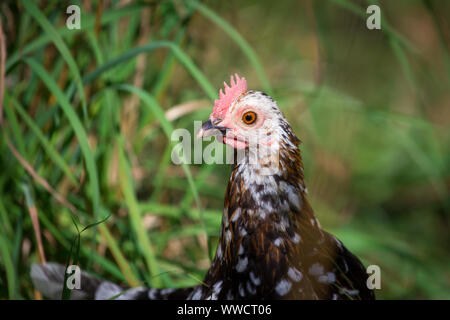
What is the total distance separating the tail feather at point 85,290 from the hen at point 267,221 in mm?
263

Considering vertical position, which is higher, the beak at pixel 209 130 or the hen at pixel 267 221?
the beak at pixel 209 130

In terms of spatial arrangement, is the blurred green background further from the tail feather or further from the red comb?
the red comb

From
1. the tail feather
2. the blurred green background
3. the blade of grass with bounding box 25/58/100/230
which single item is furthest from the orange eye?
the tail feather

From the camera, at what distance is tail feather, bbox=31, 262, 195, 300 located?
4.67ft

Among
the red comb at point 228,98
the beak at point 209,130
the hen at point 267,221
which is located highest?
the red comb at point 228,98

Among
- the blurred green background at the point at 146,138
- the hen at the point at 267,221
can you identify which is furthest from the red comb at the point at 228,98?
the blurred green background at the point at 146,138

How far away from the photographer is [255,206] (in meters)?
1.15

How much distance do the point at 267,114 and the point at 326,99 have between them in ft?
2.50

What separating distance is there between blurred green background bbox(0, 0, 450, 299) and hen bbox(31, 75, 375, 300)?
188mm

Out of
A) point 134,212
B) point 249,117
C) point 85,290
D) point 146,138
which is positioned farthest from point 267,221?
point 146,138

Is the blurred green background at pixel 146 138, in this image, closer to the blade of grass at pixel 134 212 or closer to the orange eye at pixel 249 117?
the blade of grass at pixel 134 212

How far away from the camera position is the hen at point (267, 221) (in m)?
1.14

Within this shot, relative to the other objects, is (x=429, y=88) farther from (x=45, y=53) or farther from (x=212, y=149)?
(x=45, y=53)

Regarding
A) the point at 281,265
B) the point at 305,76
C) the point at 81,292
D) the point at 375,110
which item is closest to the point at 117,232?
the point at 81,292
